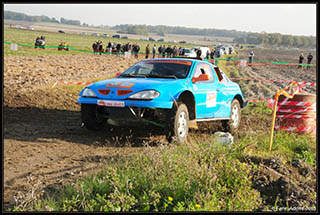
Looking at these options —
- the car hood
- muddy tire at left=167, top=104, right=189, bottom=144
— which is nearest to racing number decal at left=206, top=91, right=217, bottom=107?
the car hood

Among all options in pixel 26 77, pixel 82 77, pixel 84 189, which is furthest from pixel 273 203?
pixel 82 77

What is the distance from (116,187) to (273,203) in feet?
6.63

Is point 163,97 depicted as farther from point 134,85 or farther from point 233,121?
point 233,121

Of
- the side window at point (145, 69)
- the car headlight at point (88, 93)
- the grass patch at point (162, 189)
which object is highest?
the side window at point (145, 69)

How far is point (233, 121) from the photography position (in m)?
9.88

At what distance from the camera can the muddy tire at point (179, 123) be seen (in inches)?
291

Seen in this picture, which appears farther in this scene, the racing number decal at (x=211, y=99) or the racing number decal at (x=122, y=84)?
the racing number decal at (x=211, y=99)

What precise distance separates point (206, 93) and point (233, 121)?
1624 mm

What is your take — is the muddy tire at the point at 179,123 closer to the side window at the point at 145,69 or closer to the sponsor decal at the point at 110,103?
the sponsor decal at the point at 110,103

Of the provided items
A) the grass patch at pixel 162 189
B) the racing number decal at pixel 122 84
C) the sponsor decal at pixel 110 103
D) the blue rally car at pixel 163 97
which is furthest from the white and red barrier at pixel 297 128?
the grass patch at pixel 162 189

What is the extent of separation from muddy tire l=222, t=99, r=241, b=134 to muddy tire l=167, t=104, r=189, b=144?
2241 millimetres

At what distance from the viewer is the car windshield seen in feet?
27.5

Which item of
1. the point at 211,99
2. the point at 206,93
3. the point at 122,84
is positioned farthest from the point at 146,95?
the point at 211,99

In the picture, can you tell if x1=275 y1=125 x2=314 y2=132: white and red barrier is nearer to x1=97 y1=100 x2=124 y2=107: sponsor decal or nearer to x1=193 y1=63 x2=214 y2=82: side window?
x1=193 y1=63 x2=214 y2=82: side window
